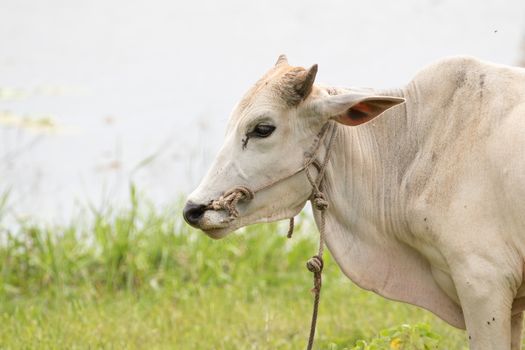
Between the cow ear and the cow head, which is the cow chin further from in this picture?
the cow ear

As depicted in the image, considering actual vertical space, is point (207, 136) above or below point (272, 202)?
below

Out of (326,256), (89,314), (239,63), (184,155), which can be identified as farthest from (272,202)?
(239,63)

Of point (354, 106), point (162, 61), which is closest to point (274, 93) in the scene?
point (354, 106)

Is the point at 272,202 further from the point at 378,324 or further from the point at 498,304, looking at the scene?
the point at 378,324

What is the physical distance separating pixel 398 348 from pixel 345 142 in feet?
3.39

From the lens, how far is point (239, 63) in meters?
12.8

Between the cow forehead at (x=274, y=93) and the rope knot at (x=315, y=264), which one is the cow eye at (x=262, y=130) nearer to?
Answer: the cow forehead at (x=274, y=93)

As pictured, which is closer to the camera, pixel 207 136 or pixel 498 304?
pixel 498 304

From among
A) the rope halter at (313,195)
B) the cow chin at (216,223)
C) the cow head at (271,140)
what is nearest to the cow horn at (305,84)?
the cow head at (271,140)

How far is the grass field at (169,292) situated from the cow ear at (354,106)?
1507mm

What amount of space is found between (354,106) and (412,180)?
39 centimetres

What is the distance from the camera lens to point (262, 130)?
4281mm

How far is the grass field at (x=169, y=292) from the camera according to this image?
20.0 feet

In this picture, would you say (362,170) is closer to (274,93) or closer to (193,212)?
(274,93)
